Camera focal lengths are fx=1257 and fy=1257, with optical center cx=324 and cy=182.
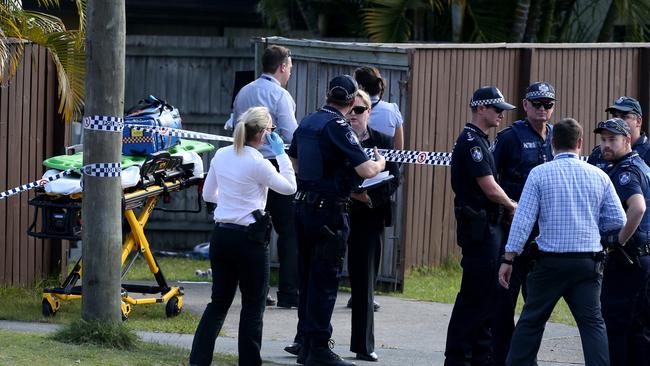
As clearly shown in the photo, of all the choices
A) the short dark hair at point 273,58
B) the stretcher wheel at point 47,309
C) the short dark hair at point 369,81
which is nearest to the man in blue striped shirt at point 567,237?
the short dark hair at point 369,81

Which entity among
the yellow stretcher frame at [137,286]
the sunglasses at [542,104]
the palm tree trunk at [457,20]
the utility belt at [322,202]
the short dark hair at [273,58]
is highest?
the palm tree trunk at [457,20]

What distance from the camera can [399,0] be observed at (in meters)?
15.0

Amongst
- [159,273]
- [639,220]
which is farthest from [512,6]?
[639,220]

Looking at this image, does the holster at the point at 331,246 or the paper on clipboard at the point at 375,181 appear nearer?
the holster at the point at 331,246

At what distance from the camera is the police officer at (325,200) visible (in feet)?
26.8

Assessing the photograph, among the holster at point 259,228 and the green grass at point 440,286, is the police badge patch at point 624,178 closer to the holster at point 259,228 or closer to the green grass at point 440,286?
the holster at point 259,228

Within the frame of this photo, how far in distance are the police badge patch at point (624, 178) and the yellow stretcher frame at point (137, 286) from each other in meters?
3.70

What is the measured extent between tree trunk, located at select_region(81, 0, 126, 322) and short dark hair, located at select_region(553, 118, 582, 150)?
292 cm

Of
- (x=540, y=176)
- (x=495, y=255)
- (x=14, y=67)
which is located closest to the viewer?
(x=540, y=176)

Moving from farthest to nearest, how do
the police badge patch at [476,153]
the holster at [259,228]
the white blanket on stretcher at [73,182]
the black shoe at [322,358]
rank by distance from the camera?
the white blanket on stretcher at [73,182], the black shoe at [322,358], the police badge patch at [476,153], the holster at [259,228]

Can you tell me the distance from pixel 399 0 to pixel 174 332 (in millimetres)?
6750

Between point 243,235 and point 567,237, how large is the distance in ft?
6.47

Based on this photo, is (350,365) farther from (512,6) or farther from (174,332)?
(512,6)

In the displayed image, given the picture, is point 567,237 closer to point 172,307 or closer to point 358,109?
point 358,109
